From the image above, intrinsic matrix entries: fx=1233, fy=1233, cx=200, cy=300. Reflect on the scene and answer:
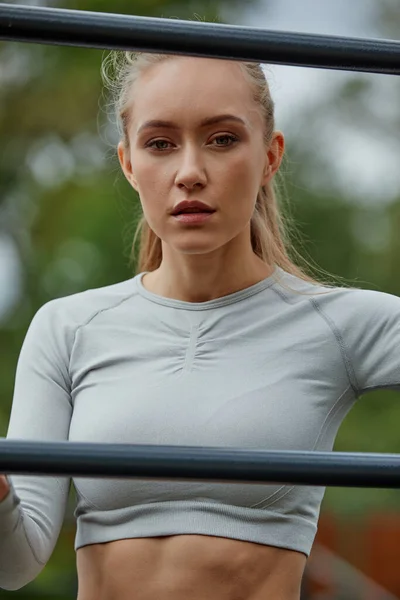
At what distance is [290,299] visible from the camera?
5.22ft

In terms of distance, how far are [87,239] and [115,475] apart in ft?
33.9

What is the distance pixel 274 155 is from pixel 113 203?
9167mm

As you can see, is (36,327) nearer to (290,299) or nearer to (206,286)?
(206,286)

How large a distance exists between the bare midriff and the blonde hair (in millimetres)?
397

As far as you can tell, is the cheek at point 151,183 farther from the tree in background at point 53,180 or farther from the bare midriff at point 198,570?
the tree in background at point 53,180

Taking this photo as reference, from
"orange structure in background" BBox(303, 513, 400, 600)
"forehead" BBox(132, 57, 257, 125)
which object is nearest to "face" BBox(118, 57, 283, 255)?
"forehead" BBox(132, 57, 257, 125)

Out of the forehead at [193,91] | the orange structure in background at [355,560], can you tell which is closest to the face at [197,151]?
the forehead at [193,91]

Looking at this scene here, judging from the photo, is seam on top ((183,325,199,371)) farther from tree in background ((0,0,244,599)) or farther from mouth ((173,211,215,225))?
tree in background ((0,0,244,599))

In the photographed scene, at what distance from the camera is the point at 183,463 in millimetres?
905

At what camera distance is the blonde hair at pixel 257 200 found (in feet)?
5.31

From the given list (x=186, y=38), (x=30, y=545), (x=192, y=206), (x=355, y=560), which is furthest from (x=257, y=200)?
(x=355, y=560)

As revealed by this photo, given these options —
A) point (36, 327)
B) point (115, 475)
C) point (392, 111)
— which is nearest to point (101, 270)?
point (392, 111)

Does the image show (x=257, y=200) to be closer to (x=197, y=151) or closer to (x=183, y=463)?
(x=197, y=151)

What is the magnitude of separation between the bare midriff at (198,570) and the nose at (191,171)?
41cm
